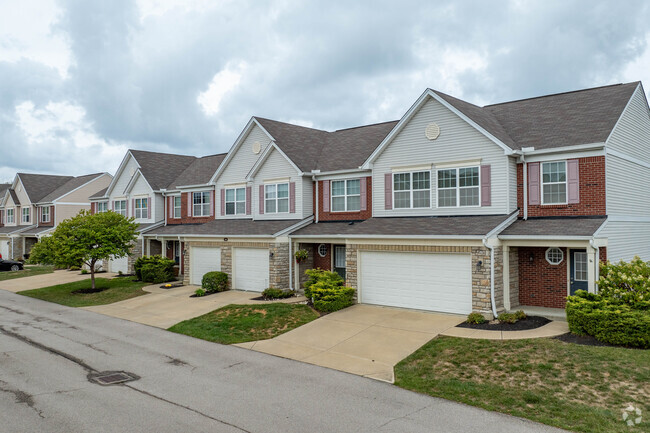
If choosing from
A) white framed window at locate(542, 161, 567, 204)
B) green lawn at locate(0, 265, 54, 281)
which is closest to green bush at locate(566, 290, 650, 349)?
white framed window at locate(542, 161, 567, 204)

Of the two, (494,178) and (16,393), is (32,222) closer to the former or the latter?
(16,393)

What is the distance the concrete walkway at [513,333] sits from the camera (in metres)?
12.9

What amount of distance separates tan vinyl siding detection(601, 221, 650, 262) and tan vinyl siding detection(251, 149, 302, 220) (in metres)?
13.8

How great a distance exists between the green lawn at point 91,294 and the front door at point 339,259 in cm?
1058

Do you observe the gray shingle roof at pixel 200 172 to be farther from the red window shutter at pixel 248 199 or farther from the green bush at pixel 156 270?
the green bush at pixel 156 270

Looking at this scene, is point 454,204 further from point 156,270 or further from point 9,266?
point 9,266

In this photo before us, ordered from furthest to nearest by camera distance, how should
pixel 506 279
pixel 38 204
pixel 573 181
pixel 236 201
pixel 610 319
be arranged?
pixel 38 204 < pixel 236 201 < pixel 573 181 < pixel 506 279 < pixel 610 319

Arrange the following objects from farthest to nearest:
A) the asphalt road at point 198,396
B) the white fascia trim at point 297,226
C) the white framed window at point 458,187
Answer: the white fascia trim at point 297,226 → the white framed window at point 458,187 → the asphalt road at point 198,396

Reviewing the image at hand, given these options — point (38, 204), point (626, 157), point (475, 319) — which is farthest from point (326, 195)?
point (38, 204)

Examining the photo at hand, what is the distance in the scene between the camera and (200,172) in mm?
32406

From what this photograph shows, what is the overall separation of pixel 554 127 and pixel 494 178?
3268 mm

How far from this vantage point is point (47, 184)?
167 feet

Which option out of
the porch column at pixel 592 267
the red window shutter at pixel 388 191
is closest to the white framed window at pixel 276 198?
the red window shutter at pixel 388 191

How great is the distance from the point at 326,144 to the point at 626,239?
1583 cm
